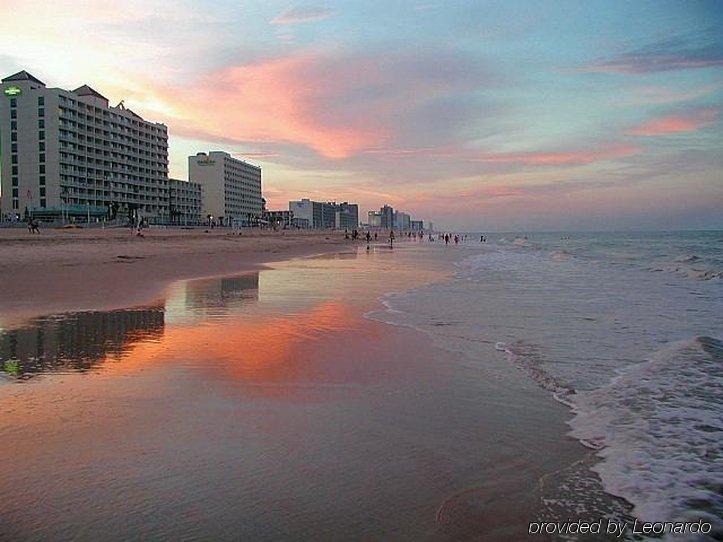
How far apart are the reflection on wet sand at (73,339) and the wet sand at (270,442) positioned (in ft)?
0.24

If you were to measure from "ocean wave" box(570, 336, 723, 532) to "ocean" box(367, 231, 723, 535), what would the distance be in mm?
11

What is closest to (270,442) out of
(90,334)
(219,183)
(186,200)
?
(90,334)

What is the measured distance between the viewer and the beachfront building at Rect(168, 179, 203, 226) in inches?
4880

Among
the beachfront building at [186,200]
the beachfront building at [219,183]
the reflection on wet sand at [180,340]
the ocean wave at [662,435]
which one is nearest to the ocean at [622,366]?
the ocean wave at [662,435]

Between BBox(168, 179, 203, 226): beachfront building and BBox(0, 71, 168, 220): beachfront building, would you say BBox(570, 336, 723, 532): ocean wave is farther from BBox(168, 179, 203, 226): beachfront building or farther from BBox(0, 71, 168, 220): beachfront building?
BBox(168, 179, 203, 226): beachfront building

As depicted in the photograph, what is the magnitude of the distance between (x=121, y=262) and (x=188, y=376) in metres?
23.8

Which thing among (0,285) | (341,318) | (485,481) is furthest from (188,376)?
(0,285)

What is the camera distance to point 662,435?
4.95 m

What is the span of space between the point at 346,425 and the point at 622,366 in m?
4.67

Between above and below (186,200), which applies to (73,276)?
below

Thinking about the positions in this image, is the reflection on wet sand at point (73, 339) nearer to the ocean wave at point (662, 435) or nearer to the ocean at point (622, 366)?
the ocean at point (622, 366)

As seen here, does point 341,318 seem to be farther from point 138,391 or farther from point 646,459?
point 646,459

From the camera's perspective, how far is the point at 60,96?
292ft

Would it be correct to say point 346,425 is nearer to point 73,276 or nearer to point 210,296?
point 210,296
